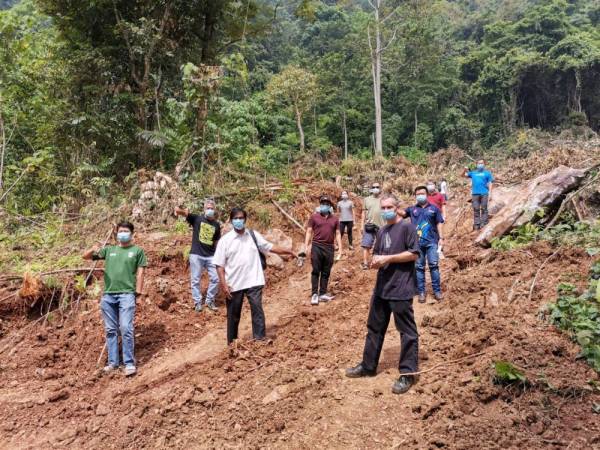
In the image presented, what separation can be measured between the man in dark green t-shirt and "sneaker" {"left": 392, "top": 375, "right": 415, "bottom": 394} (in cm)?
300

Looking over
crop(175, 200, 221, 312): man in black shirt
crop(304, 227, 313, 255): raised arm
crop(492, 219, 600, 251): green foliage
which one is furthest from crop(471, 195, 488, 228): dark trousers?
crop(175, 200, 221, 312): man in black shirt

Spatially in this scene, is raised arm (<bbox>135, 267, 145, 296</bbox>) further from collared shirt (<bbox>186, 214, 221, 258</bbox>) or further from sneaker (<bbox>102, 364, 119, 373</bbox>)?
collared shirt (<bbox>186, 214, 221, 258</bbox>)

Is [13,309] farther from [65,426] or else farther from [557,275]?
[557,275]

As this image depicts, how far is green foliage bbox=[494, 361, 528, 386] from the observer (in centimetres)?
356

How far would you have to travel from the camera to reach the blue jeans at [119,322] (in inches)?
201

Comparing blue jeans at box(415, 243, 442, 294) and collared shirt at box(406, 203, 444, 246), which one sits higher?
collared shirt at box(406, 203, 444, 246)

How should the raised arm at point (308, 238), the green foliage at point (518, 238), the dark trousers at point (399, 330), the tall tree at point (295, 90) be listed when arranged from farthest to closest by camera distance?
the tall tree at point (295, 90), the green foliage at point (518, 238), the raised arm at point (308, 238), the dark trousers at point (399, 330)

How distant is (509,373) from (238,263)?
286cm

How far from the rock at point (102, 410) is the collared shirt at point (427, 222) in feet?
13.8

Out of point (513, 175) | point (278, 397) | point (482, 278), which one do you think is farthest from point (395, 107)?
point (278, 397)

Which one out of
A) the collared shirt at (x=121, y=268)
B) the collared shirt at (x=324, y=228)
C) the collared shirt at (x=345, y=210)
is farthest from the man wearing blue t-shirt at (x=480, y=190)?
the collared shirt at (x=121, y=268)

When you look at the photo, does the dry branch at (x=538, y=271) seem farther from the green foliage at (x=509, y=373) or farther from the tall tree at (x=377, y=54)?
the tall tree at (x=377, y=54)

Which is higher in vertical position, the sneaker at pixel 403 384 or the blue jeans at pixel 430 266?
the blue jeans at pixel 430 266

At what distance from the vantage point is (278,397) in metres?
3.96
